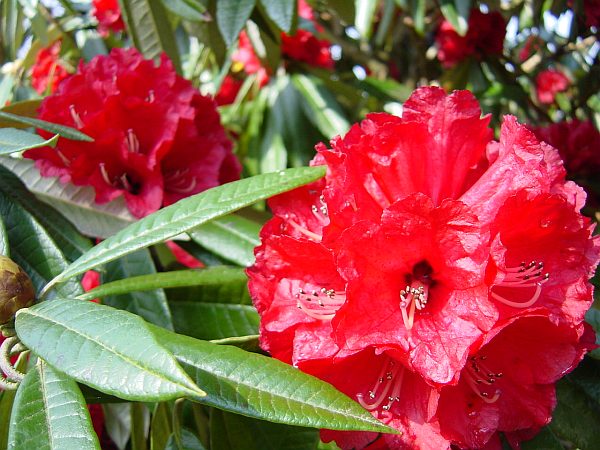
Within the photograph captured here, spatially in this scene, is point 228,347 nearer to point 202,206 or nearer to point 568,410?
point 202,206

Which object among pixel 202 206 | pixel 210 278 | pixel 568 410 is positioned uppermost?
pixel 202 206

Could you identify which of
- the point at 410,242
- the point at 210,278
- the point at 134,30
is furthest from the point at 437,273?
the point at 134,30

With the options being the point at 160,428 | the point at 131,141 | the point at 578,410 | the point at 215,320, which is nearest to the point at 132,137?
the point at 131,141

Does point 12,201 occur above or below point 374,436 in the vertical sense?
above

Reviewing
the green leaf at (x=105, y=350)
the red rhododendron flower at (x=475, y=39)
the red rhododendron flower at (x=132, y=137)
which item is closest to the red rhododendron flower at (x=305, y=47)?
the red rhododendron flower at (x=475, y=39)

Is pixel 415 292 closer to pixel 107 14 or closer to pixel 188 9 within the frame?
pixel 188 9

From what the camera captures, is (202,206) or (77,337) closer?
(77,337)

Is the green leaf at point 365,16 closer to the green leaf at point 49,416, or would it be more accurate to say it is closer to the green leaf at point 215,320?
the green leaf at point 215,320

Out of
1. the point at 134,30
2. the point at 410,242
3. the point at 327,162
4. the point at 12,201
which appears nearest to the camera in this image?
the point at 410,242
